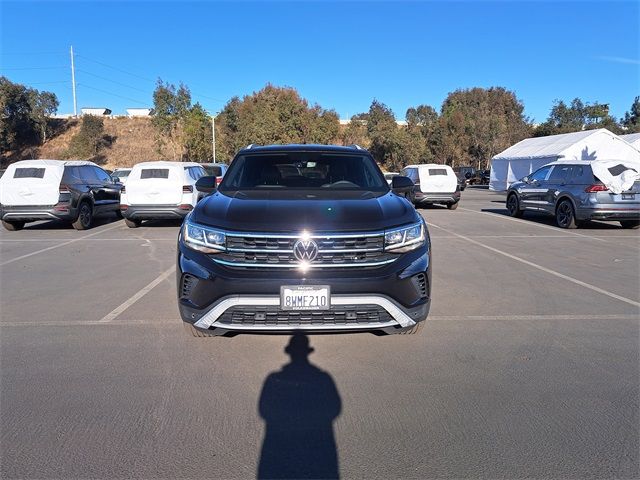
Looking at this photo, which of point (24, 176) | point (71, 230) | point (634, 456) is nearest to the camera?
point (634, 456)

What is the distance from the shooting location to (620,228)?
13453 millimetres

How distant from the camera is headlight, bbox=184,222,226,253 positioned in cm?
389

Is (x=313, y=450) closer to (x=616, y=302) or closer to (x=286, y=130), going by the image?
(x=616, y=302)

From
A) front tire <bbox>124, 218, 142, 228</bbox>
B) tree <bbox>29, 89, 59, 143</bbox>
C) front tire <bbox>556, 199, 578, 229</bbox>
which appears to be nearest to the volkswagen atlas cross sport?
front tire <bbox>124, 218, 142, 228</bbox>

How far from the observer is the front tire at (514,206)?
15914 millimetres

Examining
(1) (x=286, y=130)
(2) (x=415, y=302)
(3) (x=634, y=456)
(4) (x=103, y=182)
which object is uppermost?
(1) (x=286, y=130)

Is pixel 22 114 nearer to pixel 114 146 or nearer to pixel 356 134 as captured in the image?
pixel 114 146

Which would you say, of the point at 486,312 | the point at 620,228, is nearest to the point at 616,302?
the point at 486,312

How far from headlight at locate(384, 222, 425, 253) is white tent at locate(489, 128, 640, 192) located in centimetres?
2765

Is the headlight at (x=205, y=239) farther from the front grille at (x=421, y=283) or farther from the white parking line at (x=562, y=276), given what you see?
the white parking line at (x=562, y=276)

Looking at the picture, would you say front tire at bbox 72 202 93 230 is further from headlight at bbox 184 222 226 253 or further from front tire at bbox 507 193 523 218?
front tire at bbox 507 193 523 218

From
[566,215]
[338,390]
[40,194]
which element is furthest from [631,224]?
[40,194]

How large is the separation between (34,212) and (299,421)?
11359 mm

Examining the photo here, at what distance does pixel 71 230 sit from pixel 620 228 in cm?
1455
